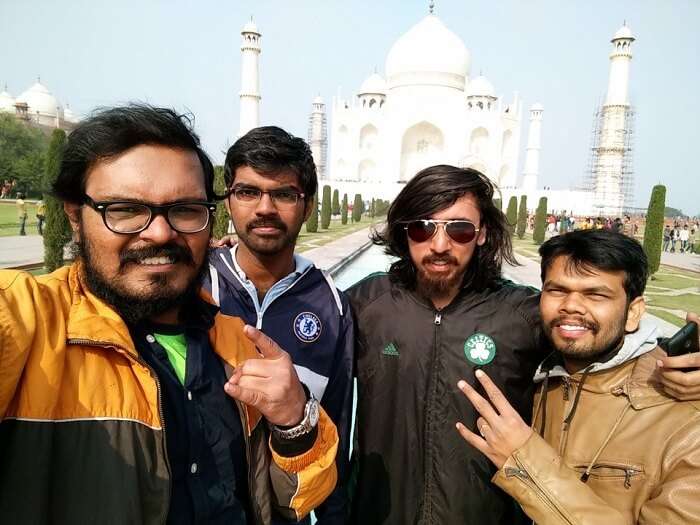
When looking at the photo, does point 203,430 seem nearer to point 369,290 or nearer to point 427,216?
point 369,290

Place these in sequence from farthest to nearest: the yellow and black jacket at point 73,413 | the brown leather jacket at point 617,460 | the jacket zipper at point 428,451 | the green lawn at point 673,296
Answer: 1. the green lawn at point 673,296
2. the jacket zipper at point 428,451
3. the brown leather jacket at point 617,460
4. the yellow and black jacket at point 73,413

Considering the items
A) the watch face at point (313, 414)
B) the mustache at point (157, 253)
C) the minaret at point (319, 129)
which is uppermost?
the minaret at point (319, 129)

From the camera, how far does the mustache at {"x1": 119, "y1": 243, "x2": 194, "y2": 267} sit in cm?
91

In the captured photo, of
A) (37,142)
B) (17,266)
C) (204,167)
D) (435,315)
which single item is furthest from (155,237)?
(37,142)

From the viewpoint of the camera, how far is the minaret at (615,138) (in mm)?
24188

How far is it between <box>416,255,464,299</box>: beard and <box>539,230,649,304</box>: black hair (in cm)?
31

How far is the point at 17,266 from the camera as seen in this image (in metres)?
6.56

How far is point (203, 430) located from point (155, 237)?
38cm

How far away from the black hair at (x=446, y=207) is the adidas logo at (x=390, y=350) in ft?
0.74

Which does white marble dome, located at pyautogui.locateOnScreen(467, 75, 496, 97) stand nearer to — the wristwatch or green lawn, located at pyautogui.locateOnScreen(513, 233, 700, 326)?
green lawn, located at pyautogui.locateOnScreen(513, 233, 700, 326)

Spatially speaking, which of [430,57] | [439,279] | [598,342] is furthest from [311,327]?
[430,57]

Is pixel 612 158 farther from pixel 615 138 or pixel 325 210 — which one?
pixel 325 210

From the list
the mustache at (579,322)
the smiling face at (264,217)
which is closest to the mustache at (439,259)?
the mustache at (579,322)

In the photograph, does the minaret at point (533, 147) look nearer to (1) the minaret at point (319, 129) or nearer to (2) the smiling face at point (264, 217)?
(1) the minaret at point (319, 129)
